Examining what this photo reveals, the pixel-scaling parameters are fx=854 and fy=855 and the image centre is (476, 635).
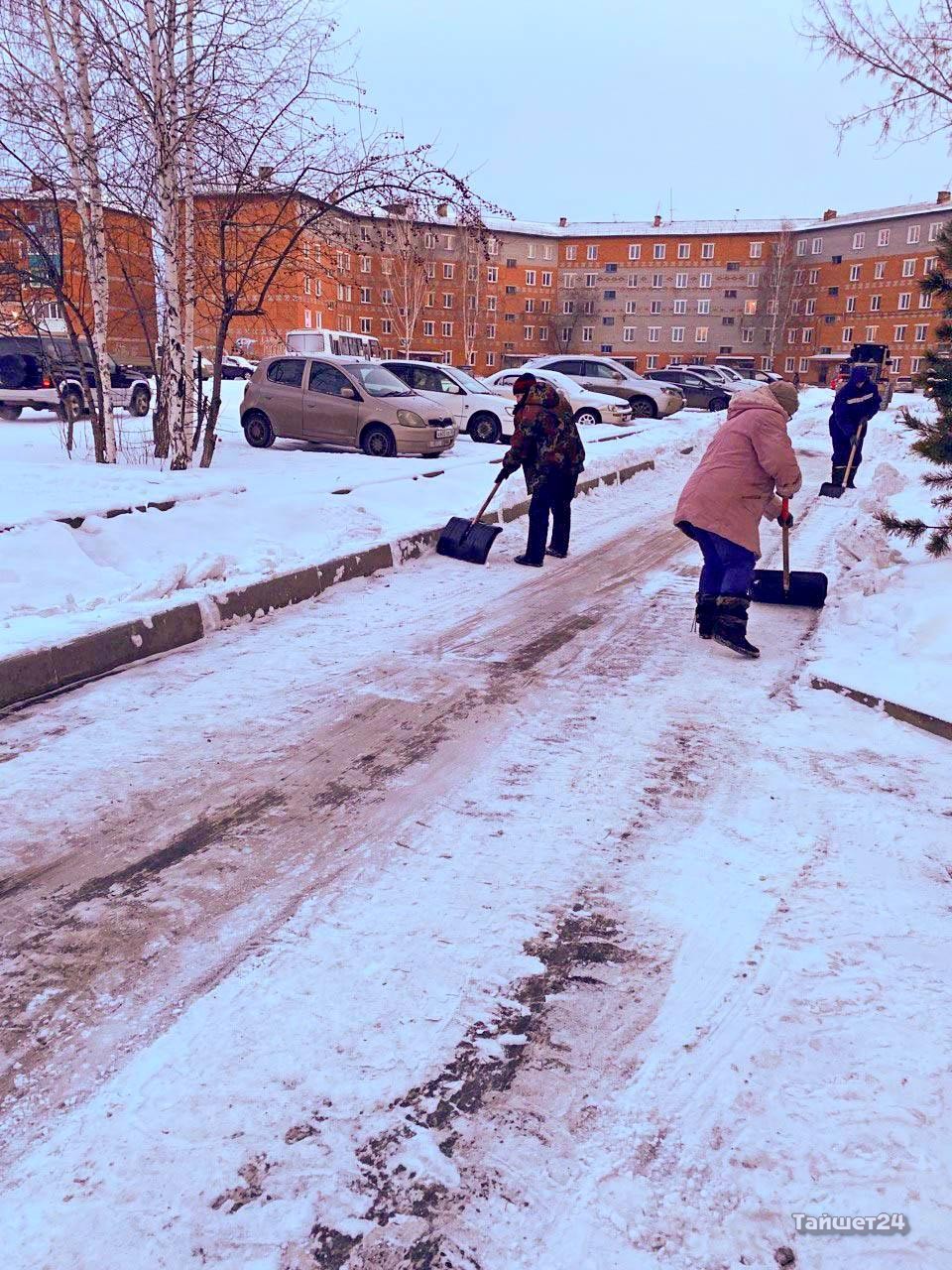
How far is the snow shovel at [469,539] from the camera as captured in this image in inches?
310

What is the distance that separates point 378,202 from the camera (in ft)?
34.6

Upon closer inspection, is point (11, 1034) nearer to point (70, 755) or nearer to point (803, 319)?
point (70, 755)

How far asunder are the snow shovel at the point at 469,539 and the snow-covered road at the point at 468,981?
140 inches

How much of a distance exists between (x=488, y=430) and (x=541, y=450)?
35.8 ft

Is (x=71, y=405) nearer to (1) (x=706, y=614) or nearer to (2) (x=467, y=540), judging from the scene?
(2) (x=467, y=540)

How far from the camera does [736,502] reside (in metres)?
5.42

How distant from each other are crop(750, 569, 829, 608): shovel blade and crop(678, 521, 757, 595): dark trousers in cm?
108

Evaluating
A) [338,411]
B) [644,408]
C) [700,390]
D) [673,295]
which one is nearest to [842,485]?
[338,411]

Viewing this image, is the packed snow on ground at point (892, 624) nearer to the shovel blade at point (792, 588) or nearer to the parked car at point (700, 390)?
the shovel blade at point (792, 588)

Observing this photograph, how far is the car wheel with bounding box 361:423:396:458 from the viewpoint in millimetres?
14375

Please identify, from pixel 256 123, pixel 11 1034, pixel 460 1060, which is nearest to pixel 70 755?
pixel 11 1034

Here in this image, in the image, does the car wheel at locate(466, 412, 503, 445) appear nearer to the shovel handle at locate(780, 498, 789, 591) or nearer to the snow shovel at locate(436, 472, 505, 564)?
the snow shovel at locate(436, 472, 505, 564)

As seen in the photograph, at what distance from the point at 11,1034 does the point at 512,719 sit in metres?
2.58

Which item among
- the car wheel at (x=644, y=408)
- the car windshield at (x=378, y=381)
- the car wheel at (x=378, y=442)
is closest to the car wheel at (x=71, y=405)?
the car wheel at (x=378, y=442)
